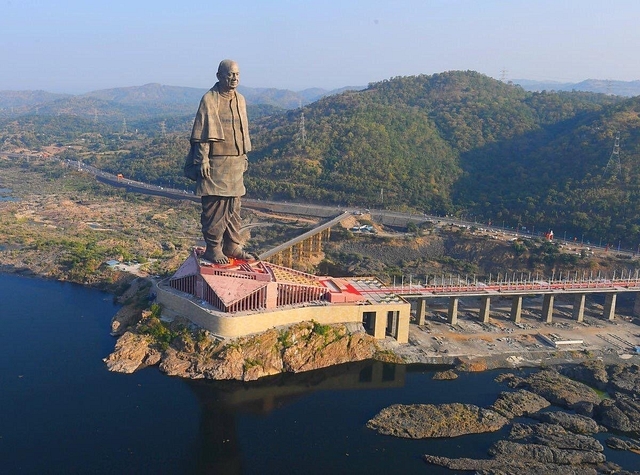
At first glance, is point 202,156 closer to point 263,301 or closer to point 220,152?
point 220,152

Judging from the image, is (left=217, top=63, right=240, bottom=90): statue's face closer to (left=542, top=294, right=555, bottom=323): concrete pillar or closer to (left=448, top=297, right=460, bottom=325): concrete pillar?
(left=448, top=297, right=460, bottom=325): concrete pillar

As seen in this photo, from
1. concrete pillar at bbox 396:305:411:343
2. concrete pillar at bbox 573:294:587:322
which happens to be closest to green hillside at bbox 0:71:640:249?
concrete pillar at bbox 573:294:587:322

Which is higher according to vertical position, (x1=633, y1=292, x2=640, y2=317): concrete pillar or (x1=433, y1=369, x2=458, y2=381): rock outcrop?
(x1=633, y1=292, x2=640, y2=317): concrete pillar

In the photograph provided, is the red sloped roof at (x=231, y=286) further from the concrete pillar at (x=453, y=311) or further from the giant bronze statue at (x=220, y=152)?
the concrete pillar at (x=453, y=311)

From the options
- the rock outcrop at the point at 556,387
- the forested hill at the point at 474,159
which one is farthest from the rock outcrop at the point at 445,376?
the forested hill at the point at 474,159

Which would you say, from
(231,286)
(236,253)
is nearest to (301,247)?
(236,253)

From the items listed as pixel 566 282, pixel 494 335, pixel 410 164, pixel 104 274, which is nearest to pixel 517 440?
pixel 494 335
